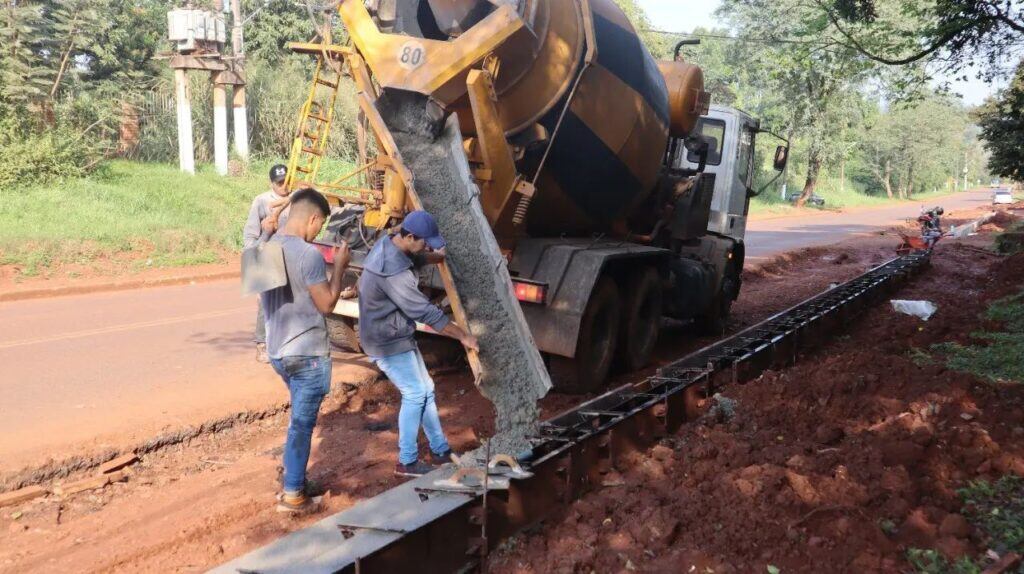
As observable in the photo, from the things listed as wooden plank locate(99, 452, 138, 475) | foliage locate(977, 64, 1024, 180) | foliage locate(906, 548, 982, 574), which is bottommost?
wooden plank locate(99, 452, 138, 475)

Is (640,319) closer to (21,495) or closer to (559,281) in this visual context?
(559,281)

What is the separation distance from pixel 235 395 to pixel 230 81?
14736 millimetres

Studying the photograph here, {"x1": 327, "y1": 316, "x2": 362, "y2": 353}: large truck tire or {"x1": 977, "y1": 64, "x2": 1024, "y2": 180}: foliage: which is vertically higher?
{"x1": 977, "y1": 64, "x2": 1024, "y2": 180}: foliage

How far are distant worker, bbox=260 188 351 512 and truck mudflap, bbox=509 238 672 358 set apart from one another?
7.05 feet

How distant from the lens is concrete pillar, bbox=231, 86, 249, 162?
65.3 ft

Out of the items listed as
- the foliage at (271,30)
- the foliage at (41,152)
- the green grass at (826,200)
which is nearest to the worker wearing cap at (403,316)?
the foliage at (41,152)

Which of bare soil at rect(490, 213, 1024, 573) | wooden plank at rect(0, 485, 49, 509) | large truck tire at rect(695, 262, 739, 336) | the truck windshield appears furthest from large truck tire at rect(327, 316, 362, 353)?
the truck windshield

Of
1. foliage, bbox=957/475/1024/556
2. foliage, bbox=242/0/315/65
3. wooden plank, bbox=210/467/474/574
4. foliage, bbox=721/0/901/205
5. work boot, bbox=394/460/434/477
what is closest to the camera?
wooden plank, bbox=210/467/474/574

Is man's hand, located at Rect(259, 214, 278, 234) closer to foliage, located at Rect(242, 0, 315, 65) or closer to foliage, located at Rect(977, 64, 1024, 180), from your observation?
foliage, located at Rect(977, 64, 1024, 180)

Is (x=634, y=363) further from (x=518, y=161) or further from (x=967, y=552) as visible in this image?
(x=967, y=552)

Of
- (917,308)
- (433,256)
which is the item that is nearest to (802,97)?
(917,308)

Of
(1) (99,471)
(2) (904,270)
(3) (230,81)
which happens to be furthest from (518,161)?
(3) (230,81)

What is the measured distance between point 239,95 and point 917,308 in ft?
53.0

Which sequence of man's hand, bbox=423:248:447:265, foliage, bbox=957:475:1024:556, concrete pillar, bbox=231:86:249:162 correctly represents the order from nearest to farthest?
foliage, bbox=957:475:1024:556, man's hand, bbox=423:248:447:265, concrete pillar, bbox=231:86:249:162
